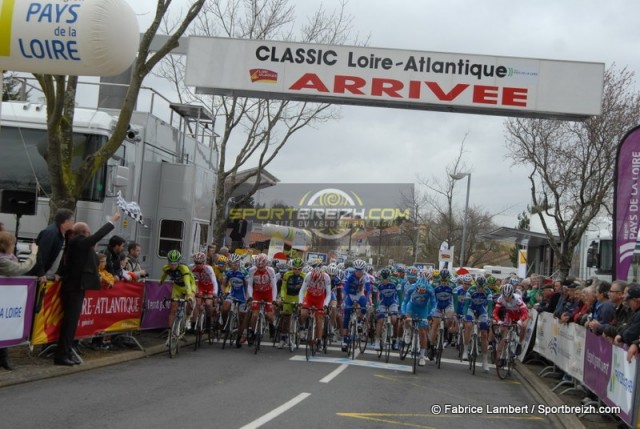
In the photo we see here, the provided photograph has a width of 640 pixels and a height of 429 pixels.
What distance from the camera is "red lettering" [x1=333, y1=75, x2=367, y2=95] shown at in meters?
15.3

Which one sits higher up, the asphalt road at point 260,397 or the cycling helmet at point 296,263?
the cycling helmet at point 296,263

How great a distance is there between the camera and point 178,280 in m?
14.4

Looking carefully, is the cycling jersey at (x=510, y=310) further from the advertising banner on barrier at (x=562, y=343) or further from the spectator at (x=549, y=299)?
the spectator at (x=549, y=299)

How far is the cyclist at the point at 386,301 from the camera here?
16188 millimetres

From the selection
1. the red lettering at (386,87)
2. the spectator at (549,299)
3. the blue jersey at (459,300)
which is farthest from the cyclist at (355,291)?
the spectator at (549,299)

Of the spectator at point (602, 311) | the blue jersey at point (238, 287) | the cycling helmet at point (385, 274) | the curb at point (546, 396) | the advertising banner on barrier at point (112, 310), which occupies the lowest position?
the curb at point (546, 396)

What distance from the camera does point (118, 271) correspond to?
13.3 m

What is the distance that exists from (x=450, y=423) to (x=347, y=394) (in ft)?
6.00

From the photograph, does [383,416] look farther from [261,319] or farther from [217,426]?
[261,319]

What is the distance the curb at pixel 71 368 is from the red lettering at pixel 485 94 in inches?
321

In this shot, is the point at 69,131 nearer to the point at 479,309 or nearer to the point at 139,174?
the point at 139,174

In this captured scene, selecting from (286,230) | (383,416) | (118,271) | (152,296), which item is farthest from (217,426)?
(286,230)

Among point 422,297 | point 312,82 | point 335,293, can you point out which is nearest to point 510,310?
point 422,297

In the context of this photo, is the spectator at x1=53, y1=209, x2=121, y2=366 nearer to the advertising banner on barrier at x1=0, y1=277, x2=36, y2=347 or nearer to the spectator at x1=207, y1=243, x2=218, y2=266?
the advertising banner on barrier at x1=0, y1=277, x2=36, y2=347
